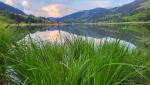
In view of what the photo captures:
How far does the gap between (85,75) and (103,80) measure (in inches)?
10.6

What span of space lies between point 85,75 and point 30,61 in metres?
1.27

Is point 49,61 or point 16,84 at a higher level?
point 49,61

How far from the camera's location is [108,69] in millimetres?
4922

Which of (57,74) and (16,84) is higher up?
(57,74)

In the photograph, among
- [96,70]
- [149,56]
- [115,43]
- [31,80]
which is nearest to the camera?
[96,70]

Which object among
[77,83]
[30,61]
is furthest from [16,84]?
Result: [77,83]

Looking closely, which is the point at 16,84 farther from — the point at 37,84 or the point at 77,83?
the point at 77,83

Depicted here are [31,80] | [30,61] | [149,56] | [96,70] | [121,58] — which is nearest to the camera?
[96,70]

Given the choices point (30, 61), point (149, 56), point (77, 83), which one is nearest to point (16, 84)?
point (30, 61)

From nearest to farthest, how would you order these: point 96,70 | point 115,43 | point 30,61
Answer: point 96,70, point 30,61, point 115,43

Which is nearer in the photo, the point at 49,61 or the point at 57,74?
the point at 57,74

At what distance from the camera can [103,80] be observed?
473 centimetres

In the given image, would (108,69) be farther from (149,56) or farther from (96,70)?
(149,56)

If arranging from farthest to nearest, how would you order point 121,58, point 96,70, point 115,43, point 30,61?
point 115,43 < point 121,58 < point 30,61 < point 96,70
